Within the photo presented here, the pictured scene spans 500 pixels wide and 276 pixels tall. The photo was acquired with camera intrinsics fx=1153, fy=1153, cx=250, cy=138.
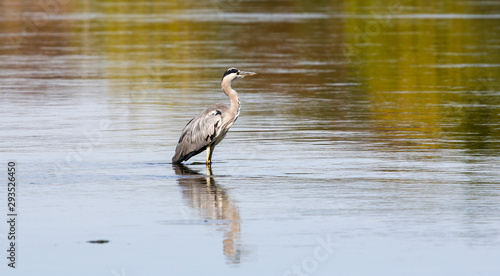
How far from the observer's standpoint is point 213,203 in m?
12.0

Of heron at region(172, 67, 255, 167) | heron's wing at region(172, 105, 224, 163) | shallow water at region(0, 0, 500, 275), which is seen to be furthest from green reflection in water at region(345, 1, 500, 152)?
heron's wing at region(172, 105, 224, 163)

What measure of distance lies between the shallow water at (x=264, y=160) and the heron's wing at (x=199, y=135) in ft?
0.96

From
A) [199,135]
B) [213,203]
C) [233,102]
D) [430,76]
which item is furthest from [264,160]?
[430,76]

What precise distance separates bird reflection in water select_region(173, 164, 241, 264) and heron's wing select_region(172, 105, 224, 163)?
204 mm

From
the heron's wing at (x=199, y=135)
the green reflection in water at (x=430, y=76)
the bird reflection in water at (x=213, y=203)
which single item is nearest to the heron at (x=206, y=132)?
the heron's wing at (x=199, y=135)

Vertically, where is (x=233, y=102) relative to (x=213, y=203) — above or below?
above

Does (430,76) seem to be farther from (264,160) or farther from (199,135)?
(199,135)

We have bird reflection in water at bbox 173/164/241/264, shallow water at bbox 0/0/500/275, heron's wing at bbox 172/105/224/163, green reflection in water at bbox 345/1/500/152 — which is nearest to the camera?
shallow water at bbox 0/0/500/275

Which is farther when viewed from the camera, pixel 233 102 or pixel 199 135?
pixel 233 102

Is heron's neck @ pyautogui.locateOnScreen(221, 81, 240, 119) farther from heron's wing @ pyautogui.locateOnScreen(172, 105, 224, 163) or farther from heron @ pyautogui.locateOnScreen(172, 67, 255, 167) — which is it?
heron's wing @ pyautogui.locateOnScreen(172, 105, 224, 163)

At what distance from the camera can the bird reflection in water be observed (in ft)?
33.0

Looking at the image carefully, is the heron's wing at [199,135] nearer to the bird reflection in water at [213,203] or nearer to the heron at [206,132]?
Result: the heron at [206,132]

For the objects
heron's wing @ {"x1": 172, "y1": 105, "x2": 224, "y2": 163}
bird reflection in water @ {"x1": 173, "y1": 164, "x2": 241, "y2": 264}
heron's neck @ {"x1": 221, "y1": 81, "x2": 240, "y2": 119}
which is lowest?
bird reflection in water @ {"x1": 173, "y1": 164, "x2": 241, "y2": 264}

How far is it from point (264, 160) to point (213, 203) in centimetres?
306
